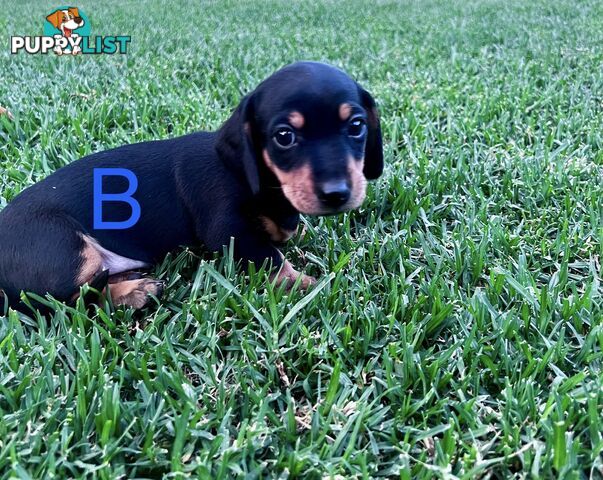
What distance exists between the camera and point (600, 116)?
4578mm

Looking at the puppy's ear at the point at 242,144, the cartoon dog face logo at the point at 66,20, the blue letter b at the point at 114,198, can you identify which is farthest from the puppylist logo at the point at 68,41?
the puppy's ear at the point at 242,144

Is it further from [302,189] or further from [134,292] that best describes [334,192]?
[134,292]

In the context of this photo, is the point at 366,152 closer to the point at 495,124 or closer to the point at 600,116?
the point at 495,124

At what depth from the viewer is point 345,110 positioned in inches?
94.9

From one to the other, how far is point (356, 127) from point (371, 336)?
33.3 inches

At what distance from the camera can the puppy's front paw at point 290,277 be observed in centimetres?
264

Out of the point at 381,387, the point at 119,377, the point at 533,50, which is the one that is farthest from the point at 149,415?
the point at 533,50

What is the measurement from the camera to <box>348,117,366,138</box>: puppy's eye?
8.13 ft

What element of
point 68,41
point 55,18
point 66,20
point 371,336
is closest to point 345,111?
point 371,336

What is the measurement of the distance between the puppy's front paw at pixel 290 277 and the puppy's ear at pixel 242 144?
0.38 meters

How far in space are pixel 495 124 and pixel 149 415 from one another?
11.3 feet

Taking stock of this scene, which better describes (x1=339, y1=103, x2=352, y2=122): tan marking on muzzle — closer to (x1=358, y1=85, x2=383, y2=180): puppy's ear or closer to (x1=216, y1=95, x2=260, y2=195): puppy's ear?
(x1=358, y1=85, x2=383, y2=180): puppy's ear

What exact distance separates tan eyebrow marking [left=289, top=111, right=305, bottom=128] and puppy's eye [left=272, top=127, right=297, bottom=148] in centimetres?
3

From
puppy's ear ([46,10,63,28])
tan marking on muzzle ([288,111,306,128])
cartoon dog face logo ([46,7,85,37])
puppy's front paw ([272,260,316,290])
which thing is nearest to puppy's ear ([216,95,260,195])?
tan marking on muzzle ([288,111,306,128])
